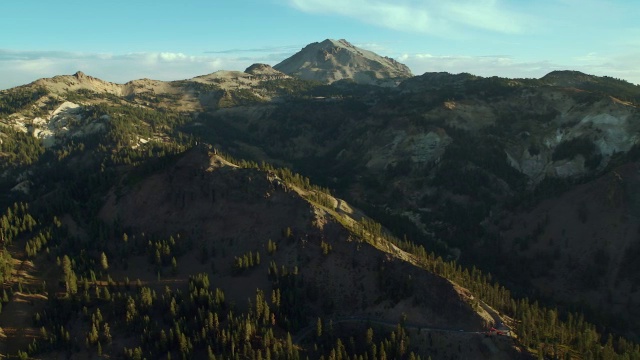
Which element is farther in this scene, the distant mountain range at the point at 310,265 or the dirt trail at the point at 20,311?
the distant mountain range at the point at 310,265

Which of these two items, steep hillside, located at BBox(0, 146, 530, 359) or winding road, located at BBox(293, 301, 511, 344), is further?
steep hillside, located at BBox(0, 146, 530, 359)

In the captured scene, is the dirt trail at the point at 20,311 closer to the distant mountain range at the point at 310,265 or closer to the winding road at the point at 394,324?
the distant mountain range at the point at 310,265

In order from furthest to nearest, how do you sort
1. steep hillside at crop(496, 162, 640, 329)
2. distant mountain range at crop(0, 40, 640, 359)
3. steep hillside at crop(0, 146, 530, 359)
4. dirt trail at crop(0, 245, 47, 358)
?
steep hillside at crop(496, 162, 640, 329) < distant mountain range at crop(0, 40, 640, 359) < dirt trail at crop(0, 245, 47, 358) < steep hillside at crop(0, 146, 530, 359)

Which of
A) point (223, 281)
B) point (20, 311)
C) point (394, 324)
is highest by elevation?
point (223, 281)

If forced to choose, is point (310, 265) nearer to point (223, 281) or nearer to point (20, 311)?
point (223, 281)

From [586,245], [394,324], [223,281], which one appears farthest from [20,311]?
[586,245]

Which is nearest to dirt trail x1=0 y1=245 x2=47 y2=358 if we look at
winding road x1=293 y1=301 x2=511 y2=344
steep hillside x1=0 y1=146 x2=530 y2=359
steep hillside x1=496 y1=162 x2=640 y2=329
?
steep hillside x1=0 y1=146 x2=530 y2=359

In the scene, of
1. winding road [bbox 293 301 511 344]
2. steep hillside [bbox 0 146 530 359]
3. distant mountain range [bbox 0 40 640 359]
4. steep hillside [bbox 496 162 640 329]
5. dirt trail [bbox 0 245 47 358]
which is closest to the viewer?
winding road [bbox 293 301 511 344]

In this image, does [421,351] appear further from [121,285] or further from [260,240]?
[121,285]

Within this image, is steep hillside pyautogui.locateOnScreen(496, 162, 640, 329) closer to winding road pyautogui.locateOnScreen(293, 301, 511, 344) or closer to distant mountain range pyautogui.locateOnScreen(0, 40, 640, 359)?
distant mountain range pyautogui.locateOnScreen(0, 40, 640, 359)

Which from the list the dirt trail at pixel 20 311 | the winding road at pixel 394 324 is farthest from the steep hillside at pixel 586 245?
the dirt trail at pixel 20 311

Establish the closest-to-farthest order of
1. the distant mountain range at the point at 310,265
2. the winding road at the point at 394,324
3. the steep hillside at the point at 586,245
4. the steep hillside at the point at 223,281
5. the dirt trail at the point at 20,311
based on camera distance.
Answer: the winding road at the point at 394,324
the steep hillside at the point at 223,281
the dirt trail at the point at 20,311
the distant mountain range at the point at 310,265
the steep hillside at the point at 586,245

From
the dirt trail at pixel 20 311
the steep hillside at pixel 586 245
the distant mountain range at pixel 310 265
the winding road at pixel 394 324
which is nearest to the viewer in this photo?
the winding road at pixel 394 324
